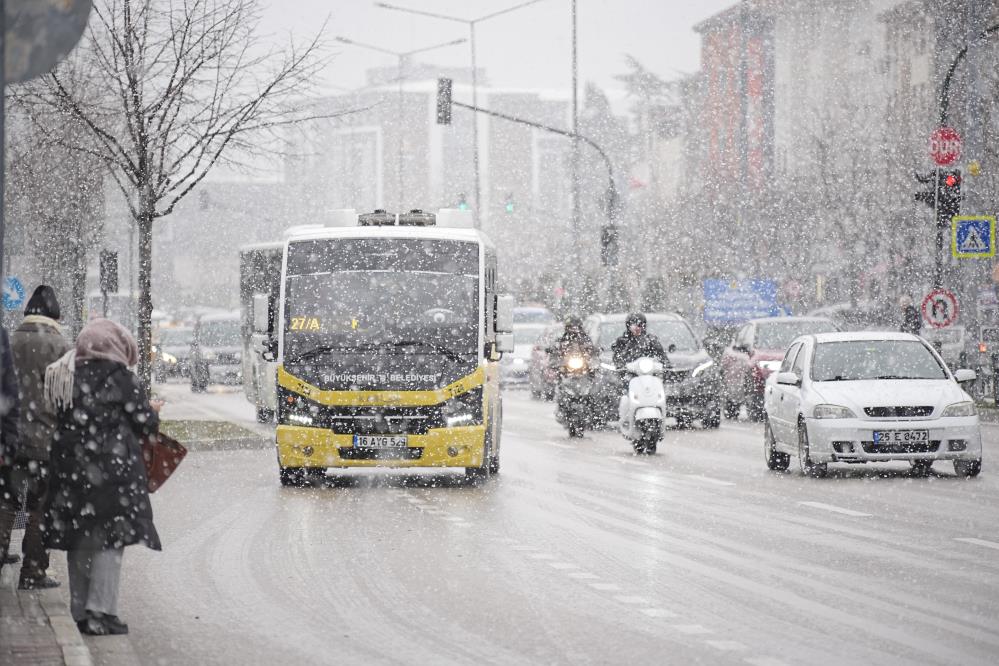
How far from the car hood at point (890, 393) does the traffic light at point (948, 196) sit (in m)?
12.9

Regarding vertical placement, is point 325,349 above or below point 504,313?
below

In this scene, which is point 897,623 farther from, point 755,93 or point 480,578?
point 755,93

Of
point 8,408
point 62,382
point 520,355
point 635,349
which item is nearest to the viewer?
point 8,408

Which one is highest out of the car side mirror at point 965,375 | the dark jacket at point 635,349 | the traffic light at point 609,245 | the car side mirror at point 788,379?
the traffic light at point 609,245

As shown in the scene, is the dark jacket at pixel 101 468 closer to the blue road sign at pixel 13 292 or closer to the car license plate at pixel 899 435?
the car license plate at pixel 899 435

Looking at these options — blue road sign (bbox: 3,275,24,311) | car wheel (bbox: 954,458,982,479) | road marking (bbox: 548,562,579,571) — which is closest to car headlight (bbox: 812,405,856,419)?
car wheel (bbox: 954,458,982,479)

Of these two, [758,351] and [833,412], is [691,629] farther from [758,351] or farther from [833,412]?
[758,351]

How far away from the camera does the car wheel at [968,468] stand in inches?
780

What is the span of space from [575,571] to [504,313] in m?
8.08

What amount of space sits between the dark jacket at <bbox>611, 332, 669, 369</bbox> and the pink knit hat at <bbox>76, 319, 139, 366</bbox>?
15.8 meters

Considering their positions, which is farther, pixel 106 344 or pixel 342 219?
pixel 342 219

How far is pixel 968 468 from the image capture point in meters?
19.9

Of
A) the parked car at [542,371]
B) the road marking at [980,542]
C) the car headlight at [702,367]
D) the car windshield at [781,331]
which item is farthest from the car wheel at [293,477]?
the parked car at [542,371]

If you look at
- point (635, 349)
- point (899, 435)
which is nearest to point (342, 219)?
point (635, 349)
